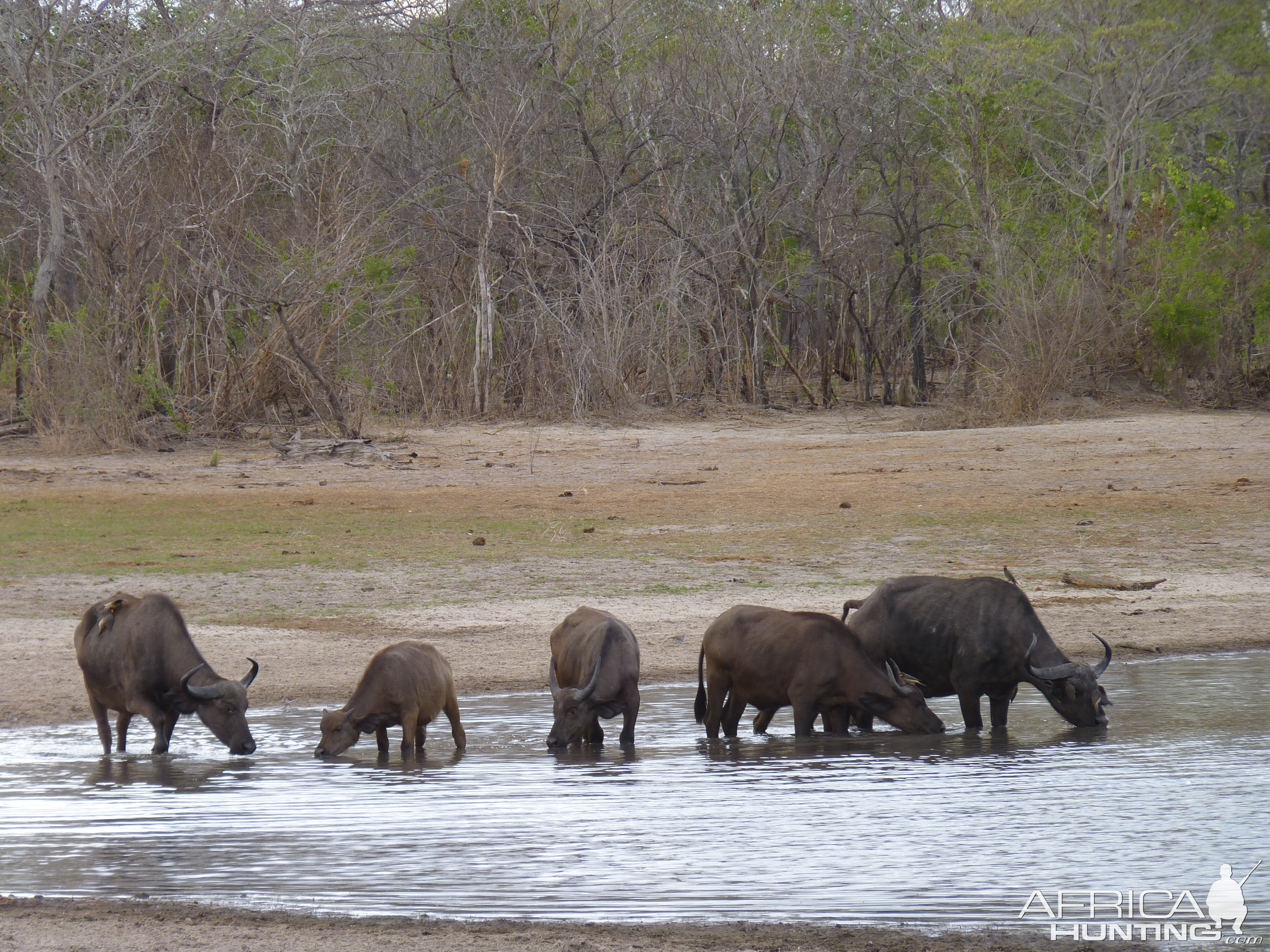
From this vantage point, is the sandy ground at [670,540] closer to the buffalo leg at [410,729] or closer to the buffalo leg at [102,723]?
the buffalo leg at [102,723]

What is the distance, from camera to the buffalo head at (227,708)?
25.8 ft

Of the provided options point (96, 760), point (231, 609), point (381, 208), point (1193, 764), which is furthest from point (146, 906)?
point (381, 208)

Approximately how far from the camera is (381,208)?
30.7m

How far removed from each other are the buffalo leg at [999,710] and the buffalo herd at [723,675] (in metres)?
0.01

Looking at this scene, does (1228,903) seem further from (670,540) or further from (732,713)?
(670,540)

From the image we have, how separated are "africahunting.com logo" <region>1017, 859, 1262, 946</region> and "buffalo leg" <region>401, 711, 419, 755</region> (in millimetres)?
3793

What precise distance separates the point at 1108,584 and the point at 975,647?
4992 millimetres

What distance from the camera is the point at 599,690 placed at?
7984 millimetres

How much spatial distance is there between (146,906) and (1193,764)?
17.0 ft

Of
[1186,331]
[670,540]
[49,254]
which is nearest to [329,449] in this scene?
[49,254]

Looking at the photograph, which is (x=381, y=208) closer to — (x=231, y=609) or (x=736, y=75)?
(x=736, y=75)

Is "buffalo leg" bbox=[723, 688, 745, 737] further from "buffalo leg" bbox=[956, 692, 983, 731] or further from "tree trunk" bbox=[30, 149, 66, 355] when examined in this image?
"tree trunk" bbox=[30, 149, 66, 355]

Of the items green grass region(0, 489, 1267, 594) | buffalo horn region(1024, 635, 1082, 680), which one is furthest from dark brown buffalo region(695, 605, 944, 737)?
green grass region(0, 489, 1267, 594)

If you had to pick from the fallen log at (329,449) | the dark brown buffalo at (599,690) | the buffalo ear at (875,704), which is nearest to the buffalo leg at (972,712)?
the buffalo ear at (875,704)
